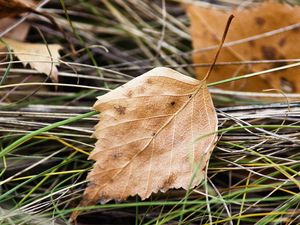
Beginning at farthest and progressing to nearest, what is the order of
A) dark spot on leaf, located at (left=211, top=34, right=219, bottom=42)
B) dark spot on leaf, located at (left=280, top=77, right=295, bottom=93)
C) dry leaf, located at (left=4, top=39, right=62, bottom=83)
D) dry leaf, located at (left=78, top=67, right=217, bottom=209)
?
1. dark spot on leaf, located at (left=211, top=34, right=219, bottom=42)
2. dark spot on leaf, located at (left=280, top=77, right=295, bottom=93)
3. dry leaf, located at (left=4, top=39, right=62, bottom=83)
4. dry leaf, located at (left=78, top=67, right=217, bottom=209)

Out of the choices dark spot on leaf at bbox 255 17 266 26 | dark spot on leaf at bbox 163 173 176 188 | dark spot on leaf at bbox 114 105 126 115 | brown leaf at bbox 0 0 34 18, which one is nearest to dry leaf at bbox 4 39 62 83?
brown leaf at bbox 0 0 34 18

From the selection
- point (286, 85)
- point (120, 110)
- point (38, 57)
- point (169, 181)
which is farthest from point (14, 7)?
point (286, 85)

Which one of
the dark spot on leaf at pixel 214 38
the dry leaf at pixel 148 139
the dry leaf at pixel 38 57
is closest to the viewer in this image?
the dry leaf at pixel 148 139

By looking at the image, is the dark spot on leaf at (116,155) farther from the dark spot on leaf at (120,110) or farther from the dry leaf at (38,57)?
the dry leaf at (38,57)

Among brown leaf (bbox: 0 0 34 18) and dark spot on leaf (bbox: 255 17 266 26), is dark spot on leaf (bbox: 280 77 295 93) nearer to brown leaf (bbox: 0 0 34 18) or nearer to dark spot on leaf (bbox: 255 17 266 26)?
dark spot on leaf (bbox: 255 17 266 26)

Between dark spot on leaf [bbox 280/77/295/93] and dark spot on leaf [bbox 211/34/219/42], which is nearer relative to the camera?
dark spot on leaf [bbox 280/77/295/93]

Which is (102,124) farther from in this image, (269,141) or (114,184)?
(269,141)

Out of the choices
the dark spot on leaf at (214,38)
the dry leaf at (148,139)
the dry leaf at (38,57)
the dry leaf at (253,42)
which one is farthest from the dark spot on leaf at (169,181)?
the dark spot on leaf at (214,38)
